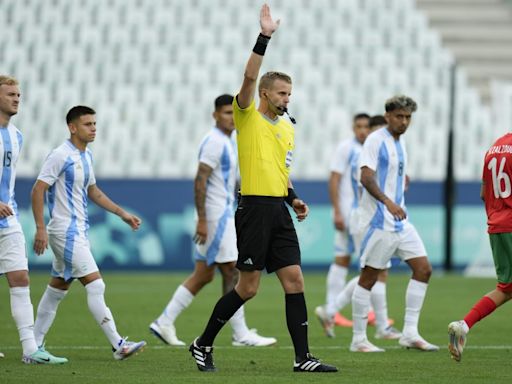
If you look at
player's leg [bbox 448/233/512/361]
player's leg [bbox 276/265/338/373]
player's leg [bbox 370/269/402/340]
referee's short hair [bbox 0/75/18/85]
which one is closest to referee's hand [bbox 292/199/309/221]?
player's leg [bbox 276/265/338/373]

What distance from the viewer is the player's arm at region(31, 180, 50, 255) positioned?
8.98 m

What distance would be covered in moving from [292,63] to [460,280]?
9.68m

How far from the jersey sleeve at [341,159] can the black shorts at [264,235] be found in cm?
512

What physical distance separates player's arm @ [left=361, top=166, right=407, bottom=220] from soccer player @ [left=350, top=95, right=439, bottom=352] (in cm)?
1

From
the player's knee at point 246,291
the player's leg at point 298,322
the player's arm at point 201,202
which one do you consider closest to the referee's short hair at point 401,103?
the player's arm at point 201,202

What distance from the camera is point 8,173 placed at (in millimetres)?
9023

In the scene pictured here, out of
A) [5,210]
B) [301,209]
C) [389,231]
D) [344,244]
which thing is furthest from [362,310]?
[344,244]

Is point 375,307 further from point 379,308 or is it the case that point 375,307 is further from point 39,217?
point 39,217

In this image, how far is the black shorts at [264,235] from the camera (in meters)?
8.34

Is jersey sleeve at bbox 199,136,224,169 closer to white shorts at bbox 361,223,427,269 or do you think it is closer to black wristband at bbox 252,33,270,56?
white shorts at bbox 361,223,427,269

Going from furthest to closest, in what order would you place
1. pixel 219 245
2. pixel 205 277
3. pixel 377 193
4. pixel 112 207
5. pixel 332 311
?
pixel 332 311, pixel 205 277, pixel 219 245, pixel 377 193, pixel 112 207

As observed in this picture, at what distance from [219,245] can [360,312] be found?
1.64m

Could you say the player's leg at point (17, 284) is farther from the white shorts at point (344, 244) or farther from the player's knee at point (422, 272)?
the white shorts at point (344, 244)

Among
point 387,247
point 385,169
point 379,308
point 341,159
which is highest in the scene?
point 385,169
